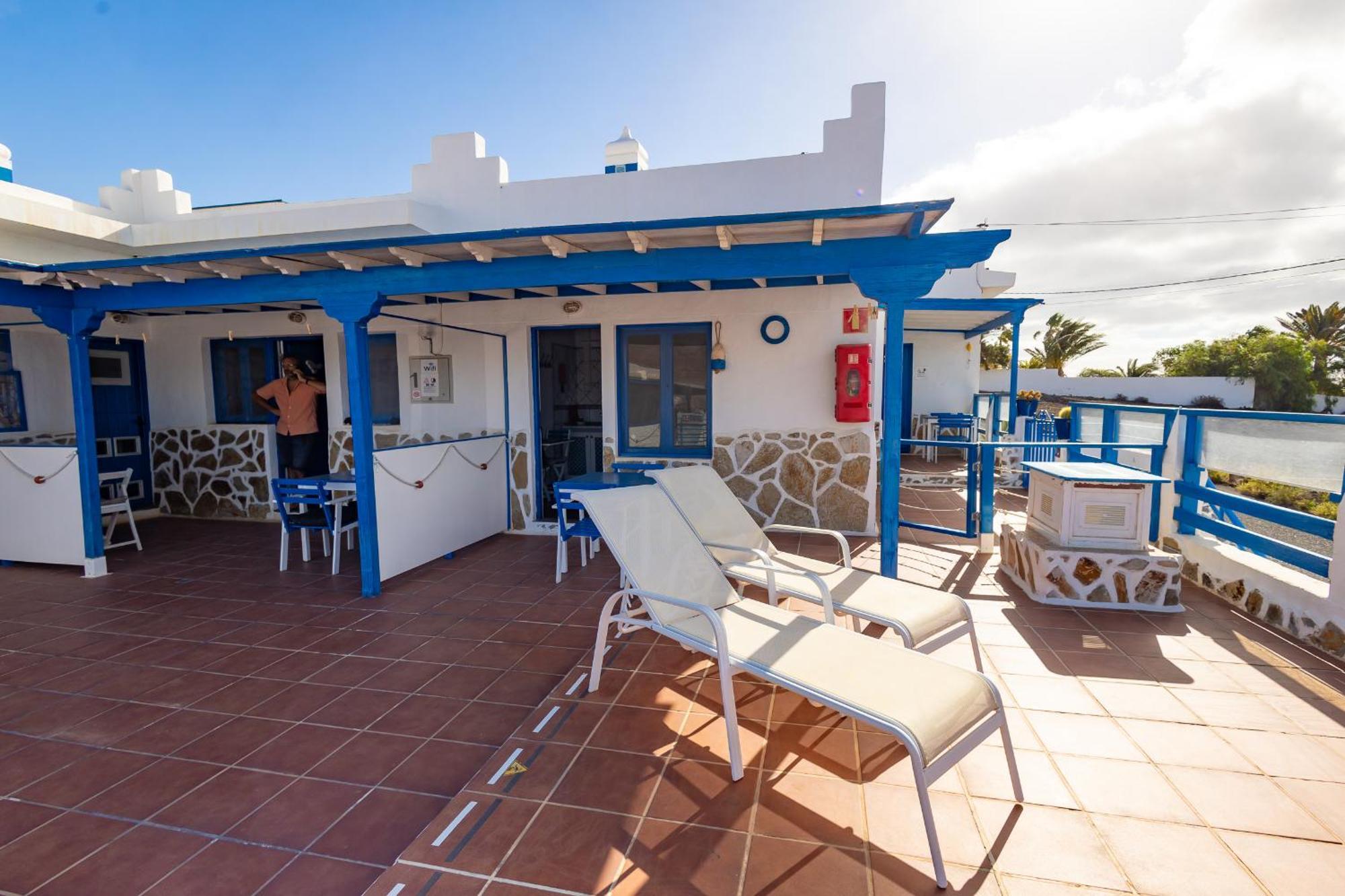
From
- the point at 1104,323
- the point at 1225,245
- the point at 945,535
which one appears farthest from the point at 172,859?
the point at 1225,245

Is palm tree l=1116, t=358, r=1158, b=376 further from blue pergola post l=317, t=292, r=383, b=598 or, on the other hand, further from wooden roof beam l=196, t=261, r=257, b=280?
wooden roof beam l=196, t=261, r=257, b=280

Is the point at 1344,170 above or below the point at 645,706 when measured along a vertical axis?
above

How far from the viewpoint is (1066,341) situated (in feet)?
93.2

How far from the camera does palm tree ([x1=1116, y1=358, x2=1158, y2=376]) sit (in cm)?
3234

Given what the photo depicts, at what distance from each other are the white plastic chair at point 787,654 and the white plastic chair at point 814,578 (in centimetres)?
15

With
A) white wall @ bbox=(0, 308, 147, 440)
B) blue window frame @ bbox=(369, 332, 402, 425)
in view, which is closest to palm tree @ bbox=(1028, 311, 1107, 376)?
blue window frame @ bbox=(369, 332, 402, 425)

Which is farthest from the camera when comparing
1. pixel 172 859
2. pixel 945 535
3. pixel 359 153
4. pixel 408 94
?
pixel 359 153

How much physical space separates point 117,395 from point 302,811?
8.36m

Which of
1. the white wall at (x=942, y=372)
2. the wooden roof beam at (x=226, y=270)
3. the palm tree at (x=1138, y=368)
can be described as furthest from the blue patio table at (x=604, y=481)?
the palm tree at (x=1138, y=368)

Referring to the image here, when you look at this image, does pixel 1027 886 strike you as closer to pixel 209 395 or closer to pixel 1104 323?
pixel 209 395

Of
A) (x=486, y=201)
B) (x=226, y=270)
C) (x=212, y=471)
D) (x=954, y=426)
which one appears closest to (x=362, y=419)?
(x=226, y=270)

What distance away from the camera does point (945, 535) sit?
6379 millimetres

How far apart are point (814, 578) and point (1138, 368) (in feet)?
128

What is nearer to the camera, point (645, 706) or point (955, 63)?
point (645, 706)
